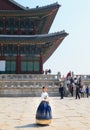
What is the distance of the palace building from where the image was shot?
39.2m

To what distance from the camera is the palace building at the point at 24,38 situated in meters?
39.2

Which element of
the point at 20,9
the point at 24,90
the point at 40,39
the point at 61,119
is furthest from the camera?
the point at 20,9

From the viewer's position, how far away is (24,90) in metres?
30.4

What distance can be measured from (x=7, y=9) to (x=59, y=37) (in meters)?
8.82

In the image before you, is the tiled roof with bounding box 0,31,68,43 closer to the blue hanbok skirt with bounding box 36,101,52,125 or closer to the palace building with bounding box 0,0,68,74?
the palace building with bounding box 0,0,68,74

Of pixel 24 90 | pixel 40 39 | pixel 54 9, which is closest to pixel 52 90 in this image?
pixel 24 90

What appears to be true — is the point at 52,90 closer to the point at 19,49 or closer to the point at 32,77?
the point at 32,77

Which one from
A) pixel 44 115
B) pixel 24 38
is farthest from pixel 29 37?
pixel 44 115

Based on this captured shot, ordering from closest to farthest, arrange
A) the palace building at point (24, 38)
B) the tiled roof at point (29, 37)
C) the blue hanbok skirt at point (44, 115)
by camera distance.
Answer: the blue hanbok skirt at point (44, 115)
the tiled roof at point (29, 37)
the palace building at point (24, 38)

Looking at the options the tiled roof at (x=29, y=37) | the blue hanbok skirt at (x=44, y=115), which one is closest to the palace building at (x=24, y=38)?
the tiled roof at (x=29, y=37)

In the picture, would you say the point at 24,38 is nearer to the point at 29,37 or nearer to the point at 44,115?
the point at 29,37

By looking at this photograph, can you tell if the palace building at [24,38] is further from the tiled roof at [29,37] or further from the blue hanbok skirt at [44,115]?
the blue hanbok skirt at [44,115]

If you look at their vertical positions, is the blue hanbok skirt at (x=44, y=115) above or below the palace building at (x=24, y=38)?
below

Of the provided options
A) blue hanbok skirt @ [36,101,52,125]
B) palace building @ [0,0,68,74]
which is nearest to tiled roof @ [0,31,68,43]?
palace building @ [0,0,68,74]
